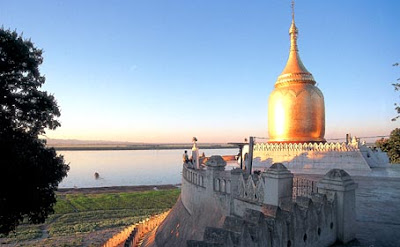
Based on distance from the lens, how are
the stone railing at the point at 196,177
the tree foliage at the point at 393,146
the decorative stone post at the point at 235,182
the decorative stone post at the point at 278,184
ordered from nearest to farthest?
the decorative stone post at the point at 278,184, the decorative stone post at the point at 235,182, the stone railing at the point at 196,177, the tree foliage at the point at 393,146

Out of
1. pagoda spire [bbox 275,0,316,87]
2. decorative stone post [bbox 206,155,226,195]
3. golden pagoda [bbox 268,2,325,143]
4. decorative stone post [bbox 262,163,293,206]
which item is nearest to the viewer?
decorative stone post [bbox 262,163,293,206]

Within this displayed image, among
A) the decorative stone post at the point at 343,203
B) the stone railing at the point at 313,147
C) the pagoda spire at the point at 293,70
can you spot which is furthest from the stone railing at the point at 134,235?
the pagoda spire at the point at 293,70

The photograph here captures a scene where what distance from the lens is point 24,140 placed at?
12680mm

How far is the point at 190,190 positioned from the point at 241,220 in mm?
10937

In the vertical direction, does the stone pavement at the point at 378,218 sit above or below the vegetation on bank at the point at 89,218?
above

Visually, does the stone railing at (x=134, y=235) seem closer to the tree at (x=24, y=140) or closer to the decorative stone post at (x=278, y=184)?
the tree at (x=24, y=140)

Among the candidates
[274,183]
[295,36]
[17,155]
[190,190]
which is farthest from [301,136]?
[17,155]

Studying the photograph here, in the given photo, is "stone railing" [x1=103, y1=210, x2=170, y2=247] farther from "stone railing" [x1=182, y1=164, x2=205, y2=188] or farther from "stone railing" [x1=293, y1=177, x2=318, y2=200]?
"stone railing" [x1=293, y1=177, x2=318, y2=200]

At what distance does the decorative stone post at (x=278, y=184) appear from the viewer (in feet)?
25.3

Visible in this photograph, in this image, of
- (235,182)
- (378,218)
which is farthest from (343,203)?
(235,182)

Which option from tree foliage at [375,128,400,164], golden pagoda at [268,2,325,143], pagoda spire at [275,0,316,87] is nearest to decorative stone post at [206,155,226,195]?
golden pagoda at [268,2,325,143]

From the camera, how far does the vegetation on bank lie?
81.7 ft

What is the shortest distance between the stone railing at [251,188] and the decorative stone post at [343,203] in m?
2.17

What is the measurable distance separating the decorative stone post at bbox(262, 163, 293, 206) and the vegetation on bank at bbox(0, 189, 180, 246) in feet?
67.2
